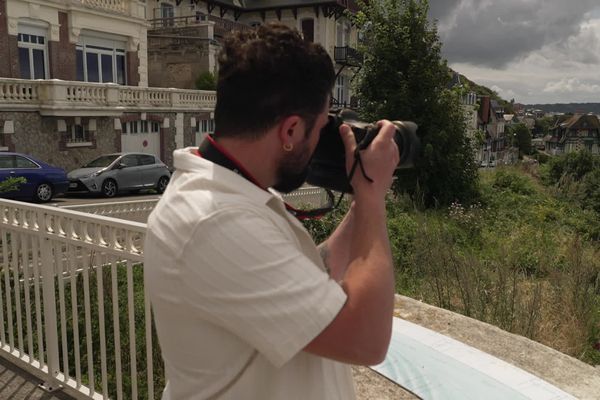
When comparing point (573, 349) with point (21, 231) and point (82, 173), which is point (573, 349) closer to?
point (21, 231)

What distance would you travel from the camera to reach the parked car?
16.3m

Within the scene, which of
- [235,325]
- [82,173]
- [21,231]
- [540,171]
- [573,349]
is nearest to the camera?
[235,325]

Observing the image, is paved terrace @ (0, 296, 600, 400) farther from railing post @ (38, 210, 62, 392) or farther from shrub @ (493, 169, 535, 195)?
shrub @ (493, 169, 535, 195)

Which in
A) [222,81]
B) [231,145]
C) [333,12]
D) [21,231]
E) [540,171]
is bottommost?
→ [540,171]

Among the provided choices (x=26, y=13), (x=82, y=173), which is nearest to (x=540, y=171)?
(x=82, y=173)

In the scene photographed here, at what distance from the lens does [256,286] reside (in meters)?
1.14

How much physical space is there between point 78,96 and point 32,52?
2810mm

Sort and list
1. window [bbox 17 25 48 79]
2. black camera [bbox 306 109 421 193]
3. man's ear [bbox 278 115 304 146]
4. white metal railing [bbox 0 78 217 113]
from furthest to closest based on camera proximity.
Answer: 1. window [bbox 17 25 48 79]
2. white metal railing [bbox 0 78 217 113]
3. black camera [bbox 306 109 421 193]
4. man's ear [bbox 278 115 304 146]

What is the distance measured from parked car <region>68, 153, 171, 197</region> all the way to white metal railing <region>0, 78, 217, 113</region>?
3.03m

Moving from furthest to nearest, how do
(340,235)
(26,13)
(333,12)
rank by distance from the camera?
1. (333,12)
2. (26,13)
3. (340,235)

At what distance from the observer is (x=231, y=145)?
130 centimetres

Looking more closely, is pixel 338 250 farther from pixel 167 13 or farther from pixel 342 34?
pixel 342 34

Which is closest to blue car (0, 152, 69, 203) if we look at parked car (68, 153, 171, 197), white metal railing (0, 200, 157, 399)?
parked car (68, 153, 171, 197)

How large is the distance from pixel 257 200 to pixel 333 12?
35.4 m
